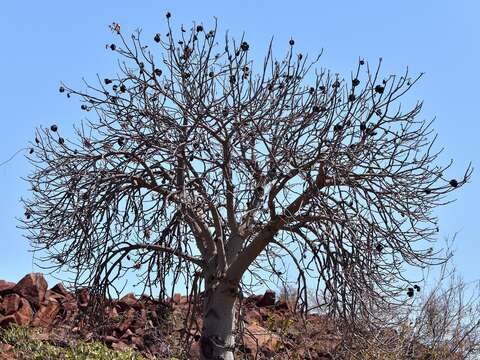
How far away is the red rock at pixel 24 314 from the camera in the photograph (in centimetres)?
1223

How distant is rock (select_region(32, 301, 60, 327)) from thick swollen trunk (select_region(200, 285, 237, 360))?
4.16 metres

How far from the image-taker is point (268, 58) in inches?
384

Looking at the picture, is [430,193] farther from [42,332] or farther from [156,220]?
[42,332]

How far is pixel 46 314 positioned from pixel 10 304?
1.89 ft

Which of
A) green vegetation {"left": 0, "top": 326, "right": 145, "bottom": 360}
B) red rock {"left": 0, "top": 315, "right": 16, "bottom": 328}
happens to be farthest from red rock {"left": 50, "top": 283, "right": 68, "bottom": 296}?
green vegetation {"left": 0, "top": 326, "right": 145, "bottom": 360}

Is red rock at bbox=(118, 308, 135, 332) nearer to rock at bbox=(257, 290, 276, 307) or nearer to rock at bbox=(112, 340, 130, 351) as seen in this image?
rock at bbox=(112, 340, 130, 351)

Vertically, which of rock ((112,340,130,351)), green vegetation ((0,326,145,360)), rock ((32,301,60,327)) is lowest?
green vegetation ((0,326,145,360))

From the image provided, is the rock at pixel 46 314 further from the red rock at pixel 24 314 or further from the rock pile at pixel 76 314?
the red rock at pixel 24 314

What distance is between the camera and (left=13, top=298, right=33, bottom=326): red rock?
40.1ft

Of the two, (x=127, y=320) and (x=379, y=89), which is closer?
(x=379, y=89)

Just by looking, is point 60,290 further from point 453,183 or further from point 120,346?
point 453,183

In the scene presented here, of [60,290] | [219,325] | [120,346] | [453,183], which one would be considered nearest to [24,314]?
[60,290]

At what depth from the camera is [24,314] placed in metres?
12.4

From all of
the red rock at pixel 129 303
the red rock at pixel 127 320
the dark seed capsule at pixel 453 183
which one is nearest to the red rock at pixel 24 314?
the red rock at pixel 127 320
